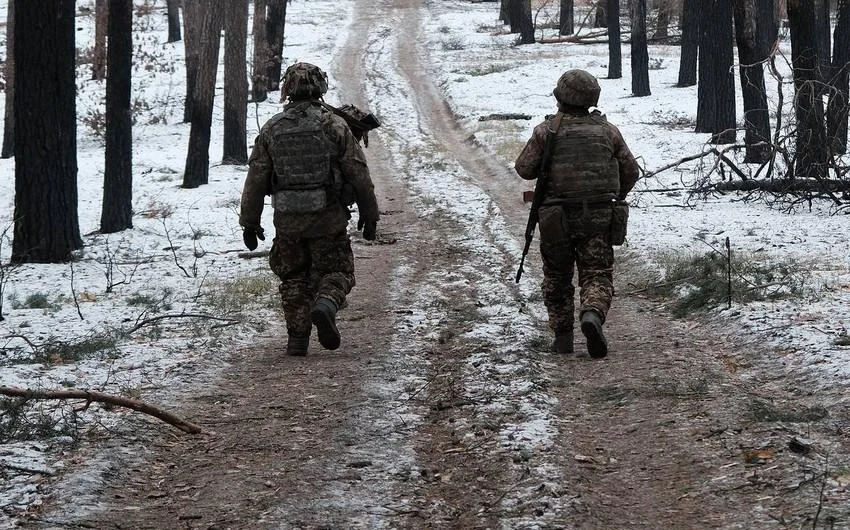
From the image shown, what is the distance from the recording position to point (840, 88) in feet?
45.4

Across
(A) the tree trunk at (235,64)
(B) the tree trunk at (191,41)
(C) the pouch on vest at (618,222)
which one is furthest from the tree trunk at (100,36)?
(C) the pouch on vest at (618,222)

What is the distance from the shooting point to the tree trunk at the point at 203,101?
17203 millimetres

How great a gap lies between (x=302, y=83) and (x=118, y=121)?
21.8 feet

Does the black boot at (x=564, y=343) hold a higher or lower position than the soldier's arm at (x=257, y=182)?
lower

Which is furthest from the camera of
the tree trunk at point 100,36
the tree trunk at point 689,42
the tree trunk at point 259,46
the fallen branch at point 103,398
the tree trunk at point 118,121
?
the tree trunk at point 100,36

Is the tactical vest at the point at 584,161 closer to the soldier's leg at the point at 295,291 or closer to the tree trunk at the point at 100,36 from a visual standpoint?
the soldier's leg at the point at 295,291

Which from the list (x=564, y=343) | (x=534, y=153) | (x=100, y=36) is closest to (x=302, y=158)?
(x=534, y=153)

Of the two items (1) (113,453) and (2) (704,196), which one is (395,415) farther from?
(2) (704,196)

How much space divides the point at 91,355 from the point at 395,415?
262 cm

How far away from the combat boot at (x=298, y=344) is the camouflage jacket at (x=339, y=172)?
0.79 metres

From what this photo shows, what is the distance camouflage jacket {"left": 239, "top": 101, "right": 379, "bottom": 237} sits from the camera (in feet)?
23.3

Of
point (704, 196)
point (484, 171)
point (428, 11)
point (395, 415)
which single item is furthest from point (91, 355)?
point (428, 11)

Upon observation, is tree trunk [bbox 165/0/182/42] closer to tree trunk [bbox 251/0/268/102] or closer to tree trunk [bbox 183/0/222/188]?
tree trunk [bbox 251/0/268/102]

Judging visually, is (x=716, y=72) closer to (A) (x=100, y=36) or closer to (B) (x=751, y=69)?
(B) (x=751, y=69)
